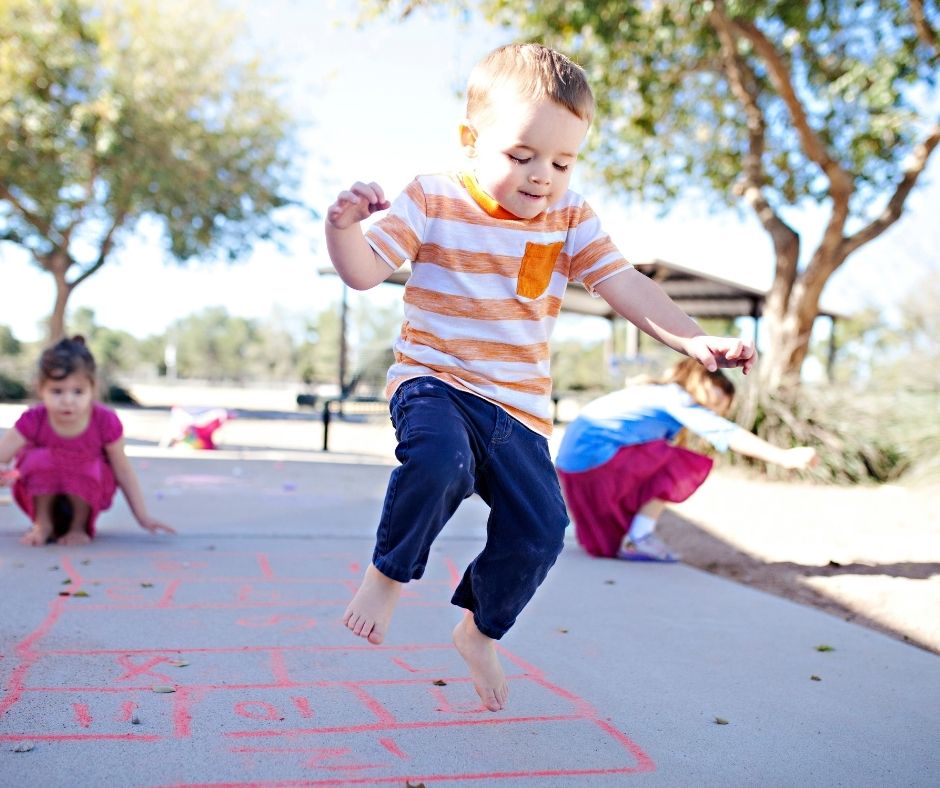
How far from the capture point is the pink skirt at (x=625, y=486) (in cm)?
441

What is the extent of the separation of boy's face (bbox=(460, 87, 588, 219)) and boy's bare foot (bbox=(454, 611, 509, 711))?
1.02 m

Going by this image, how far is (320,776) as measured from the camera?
69.6 inches

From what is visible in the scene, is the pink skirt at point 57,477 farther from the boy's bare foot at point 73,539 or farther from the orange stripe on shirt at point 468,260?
the orange stripe on shirt at point 468,260

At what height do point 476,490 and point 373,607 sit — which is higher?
point 476,490

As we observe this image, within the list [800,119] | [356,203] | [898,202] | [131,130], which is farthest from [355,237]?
[131,130]

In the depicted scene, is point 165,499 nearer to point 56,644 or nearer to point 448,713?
point 56,644

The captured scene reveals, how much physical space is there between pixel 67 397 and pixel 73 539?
2.17 feet

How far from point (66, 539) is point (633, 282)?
3.07 m

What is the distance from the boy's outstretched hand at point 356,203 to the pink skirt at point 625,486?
2.80 m

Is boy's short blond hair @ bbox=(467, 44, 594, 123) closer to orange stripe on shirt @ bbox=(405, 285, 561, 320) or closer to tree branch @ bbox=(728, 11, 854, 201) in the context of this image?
orange stripe on shirt @ bbox=(405, 285, 561, 320)

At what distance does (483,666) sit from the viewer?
2.21 m

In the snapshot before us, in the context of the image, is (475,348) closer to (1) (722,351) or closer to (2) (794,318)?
(1) (722,351)

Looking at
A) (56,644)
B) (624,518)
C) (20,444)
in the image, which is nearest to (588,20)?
(624,518)

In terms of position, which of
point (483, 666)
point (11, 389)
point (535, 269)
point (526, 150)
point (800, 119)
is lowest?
point (11, 389)
